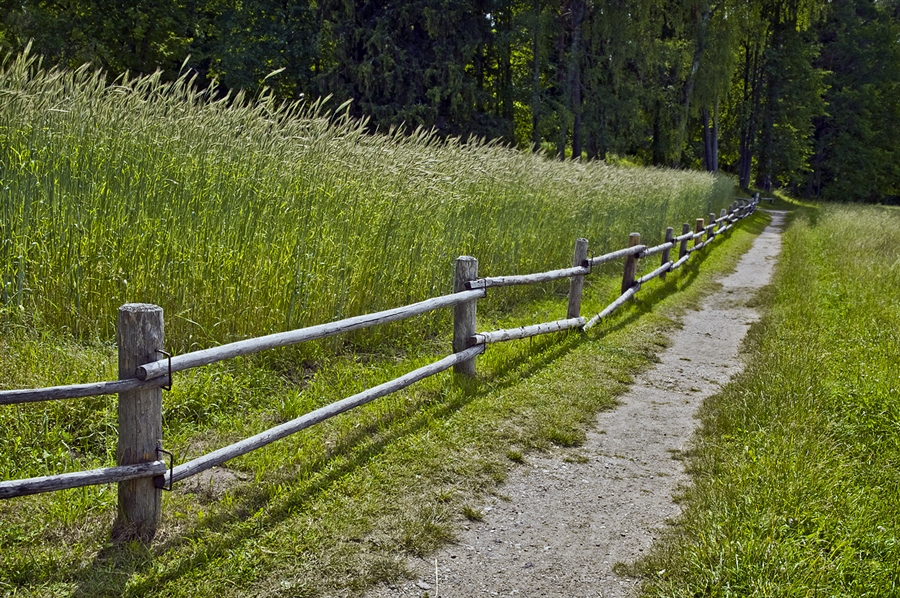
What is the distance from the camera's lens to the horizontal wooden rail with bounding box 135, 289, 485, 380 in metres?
3.30

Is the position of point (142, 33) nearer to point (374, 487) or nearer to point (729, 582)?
point (374, 487)

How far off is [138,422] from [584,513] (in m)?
2.59

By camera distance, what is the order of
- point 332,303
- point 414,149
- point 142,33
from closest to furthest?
point 332,303 < point 414,149 < point 142,33

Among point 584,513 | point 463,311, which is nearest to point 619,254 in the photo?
point 463,311

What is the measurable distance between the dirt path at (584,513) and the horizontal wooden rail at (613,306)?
169 cm

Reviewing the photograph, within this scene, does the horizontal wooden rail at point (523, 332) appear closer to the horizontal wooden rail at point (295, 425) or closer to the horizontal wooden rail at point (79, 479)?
the horizontal wooden rail at point (295, 425)

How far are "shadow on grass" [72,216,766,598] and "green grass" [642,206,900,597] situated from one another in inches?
72.7

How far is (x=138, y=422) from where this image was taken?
3.31 metres

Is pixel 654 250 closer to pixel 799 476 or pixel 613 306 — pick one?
pixel 613 306

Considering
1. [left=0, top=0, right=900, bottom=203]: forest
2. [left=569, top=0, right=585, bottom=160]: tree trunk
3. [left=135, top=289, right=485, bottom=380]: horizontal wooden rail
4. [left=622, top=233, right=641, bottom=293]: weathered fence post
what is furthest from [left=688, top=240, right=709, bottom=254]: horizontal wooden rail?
[left=569, top=0, right=585, bottom=160]: tree trunk

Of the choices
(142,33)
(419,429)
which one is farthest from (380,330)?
(142,33)

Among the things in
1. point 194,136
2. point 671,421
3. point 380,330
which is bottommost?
point 671,421

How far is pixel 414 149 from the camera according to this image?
8.77 m

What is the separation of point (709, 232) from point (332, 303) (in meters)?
14.5
